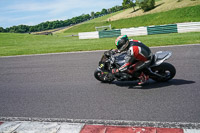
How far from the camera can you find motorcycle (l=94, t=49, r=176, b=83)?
629 cm

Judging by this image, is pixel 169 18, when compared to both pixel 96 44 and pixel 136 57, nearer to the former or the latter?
pixel 96 44

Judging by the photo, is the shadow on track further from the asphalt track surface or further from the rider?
the rider

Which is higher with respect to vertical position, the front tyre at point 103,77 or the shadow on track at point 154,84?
the front tyre at point 103,77

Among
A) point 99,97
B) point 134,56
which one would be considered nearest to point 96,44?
point 134,56

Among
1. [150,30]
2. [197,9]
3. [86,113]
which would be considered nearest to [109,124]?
[86,113]

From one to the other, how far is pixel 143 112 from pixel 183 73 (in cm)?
332

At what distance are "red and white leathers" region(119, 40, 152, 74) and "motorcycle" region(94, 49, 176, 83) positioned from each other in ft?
0.56

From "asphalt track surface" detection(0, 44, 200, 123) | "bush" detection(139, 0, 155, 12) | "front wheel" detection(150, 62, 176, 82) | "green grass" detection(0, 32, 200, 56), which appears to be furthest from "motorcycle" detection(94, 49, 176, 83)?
"bush" detection(139, 0, 155, 12)

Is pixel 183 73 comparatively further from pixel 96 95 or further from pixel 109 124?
pixel 109 124

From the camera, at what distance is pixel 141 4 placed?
66312mm

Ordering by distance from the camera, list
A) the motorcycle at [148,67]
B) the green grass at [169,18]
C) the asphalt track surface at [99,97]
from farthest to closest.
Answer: the green grass at [169,18], the motorcycle at [148,67], the asphalt track surface at [99,97]

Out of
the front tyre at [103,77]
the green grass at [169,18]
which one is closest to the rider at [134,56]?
the front tyre at [103,77]

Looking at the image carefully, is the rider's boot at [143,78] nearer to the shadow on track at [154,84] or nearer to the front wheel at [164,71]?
the shadow on track at [154,84]

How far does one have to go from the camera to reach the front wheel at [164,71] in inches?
249
